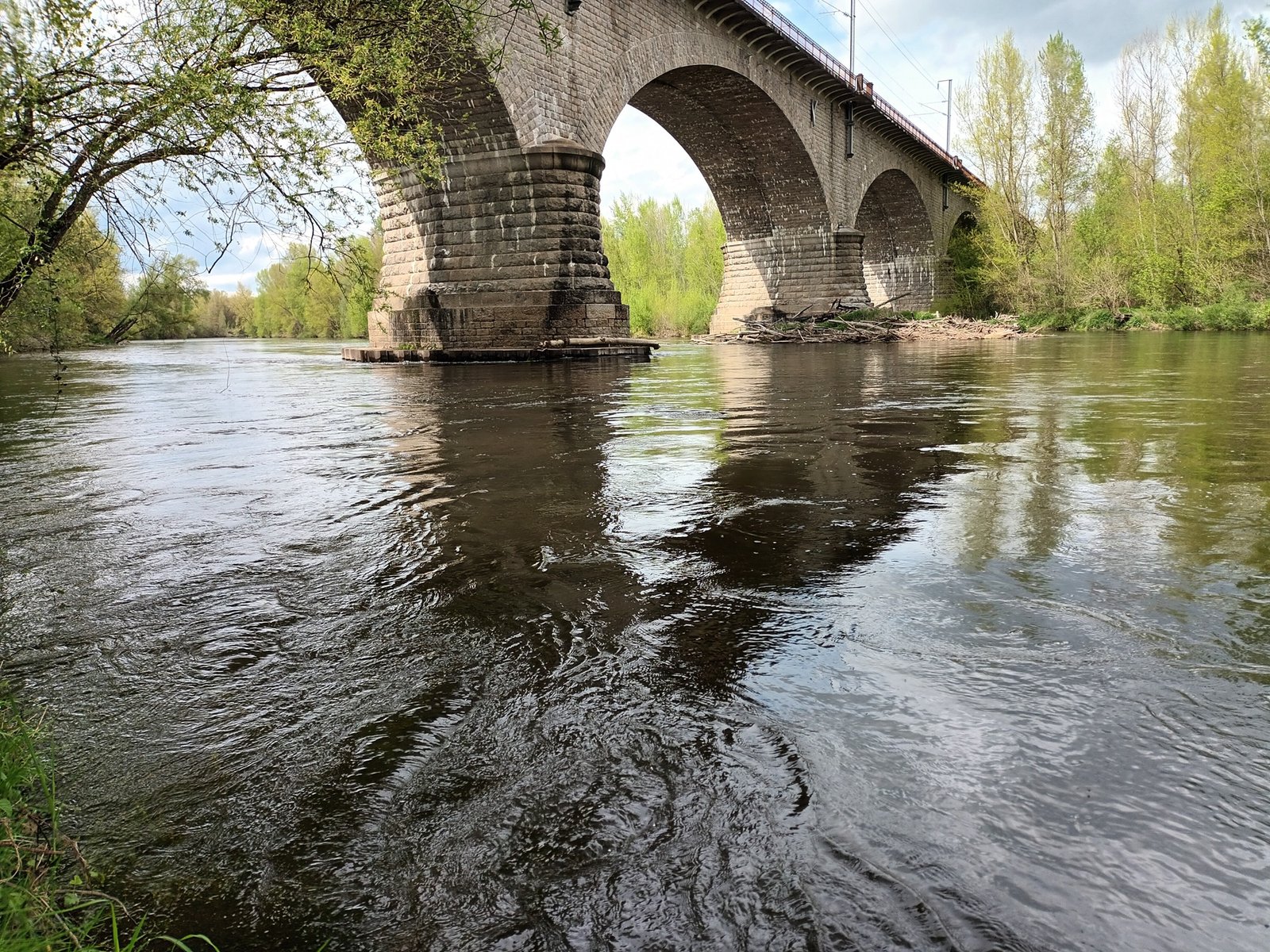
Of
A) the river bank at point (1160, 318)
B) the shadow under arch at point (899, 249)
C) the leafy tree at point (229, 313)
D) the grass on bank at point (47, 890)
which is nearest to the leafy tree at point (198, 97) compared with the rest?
the grass on bank at point (47, 890)

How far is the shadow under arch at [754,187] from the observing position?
26922mm

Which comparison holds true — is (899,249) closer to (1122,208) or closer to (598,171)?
(1122,208)

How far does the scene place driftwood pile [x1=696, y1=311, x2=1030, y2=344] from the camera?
27.4 meters

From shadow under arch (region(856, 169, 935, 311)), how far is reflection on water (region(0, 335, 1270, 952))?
4300 centimetres

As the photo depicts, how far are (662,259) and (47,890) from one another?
193 ft

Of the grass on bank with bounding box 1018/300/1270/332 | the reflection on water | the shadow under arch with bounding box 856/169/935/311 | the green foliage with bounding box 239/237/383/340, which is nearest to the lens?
the reflection on water

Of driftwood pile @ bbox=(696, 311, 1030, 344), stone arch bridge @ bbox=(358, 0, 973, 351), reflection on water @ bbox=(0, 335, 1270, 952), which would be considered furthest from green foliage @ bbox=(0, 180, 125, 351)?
driftwood pile @ bbox=(696, 311, 1030, 344)

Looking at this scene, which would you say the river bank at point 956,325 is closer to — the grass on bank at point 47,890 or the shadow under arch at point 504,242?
the shadow under arch at point 504,242

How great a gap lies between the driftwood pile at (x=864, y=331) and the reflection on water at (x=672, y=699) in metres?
22.7

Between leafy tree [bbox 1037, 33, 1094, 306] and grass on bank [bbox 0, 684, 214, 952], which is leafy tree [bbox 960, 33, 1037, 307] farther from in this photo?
grass on bank [bbox 0, 684, 214, 952]

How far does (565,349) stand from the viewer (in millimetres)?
17750

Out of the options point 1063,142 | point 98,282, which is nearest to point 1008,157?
point 1063,142

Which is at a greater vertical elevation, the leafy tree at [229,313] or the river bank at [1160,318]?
the leafy tree at [229,313]

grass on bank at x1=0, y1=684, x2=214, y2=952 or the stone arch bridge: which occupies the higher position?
the stone arch bridge
